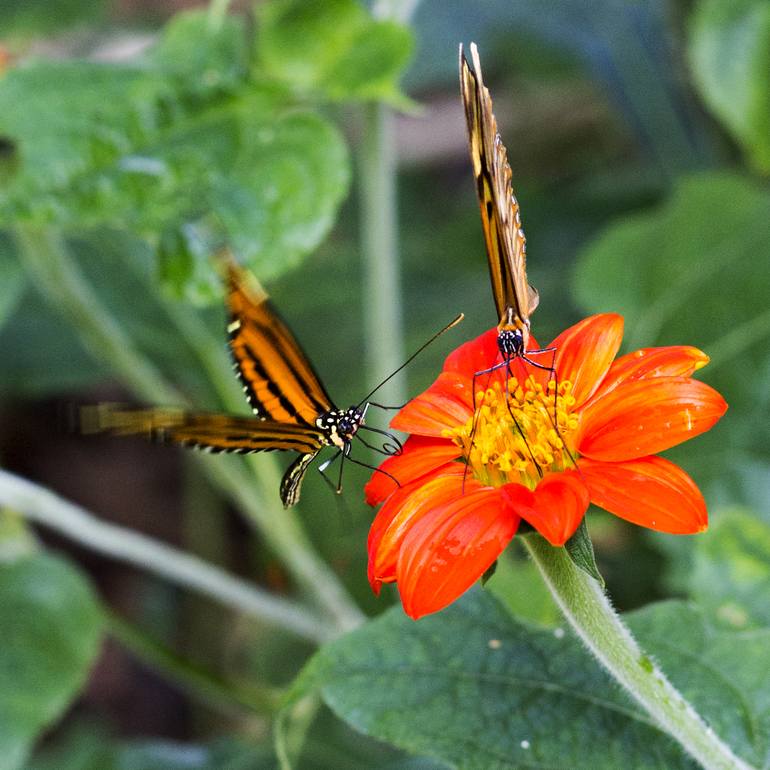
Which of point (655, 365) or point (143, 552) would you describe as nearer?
point (655, 365)

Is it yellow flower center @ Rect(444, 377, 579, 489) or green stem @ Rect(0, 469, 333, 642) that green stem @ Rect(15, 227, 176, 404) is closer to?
green stem @ Rect(0, 469, 333, 642)

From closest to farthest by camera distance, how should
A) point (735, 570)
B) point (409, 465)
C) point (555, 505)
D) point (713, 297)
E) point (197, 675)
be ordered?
point (555, 505) → point (409, 465) → point (735, 570) → point (197, 675) → point (713, 297)

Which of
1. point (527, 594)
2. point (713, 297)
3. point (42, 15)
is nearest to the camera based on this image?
point (527, 594)

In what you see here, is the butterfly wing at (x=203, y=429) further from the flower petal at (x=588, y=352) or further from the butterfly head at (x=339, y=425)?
the flower petal at (x=588, y=352)

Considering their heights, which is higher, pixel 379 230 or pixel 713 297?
pixel 379 230

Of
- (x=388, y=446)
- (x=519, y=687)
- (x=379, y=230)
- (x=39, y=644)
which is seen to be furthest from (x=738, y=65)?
(x=39, y=644)

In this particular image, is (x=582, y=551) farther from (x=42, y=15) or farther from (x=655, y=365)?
(x=42, y=15)

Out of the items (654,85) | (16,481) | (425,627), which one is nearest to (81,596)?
(16,481)

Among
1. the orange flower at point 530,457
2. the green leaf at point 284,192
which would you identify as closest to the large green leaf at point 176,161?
the green leaf at point 284,192
